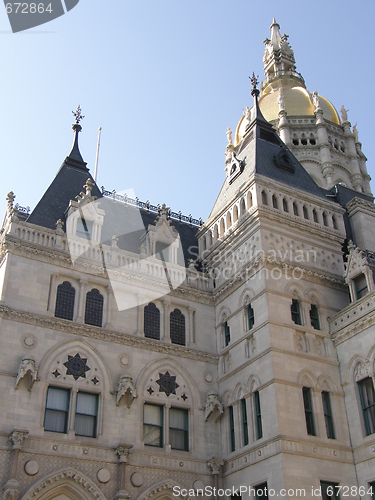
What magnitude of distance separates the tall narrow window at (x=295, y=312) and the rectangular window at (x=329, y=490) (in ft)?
22.8

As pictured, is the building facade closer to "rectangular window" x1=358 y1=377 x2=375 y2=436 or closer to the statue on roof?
"rectangular window" x1=358 y1=377 x2=375 y2=436

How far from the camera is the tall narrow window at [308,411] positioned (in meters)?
24.5

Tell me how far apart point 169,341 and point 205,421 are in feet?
12.9

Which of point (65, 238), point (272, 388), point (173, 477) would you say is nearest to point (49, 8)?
point (65, 238)

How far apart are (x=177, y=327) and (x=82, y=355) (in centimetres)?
530

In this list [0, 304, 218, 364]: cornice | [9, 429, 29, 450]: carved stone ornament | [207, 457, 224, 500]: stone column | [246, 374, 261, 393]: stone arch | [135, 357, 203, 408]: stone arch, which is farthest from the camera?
[135, 357, 203, 408]: stone arch

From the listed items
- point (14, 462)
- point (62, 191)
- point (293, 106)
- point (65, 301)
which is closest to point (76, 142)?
point (62, 191)

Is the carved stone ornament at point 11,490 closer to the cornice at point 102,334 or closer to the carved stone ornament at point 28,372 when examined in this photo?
the carved stone ornament at point 28,372

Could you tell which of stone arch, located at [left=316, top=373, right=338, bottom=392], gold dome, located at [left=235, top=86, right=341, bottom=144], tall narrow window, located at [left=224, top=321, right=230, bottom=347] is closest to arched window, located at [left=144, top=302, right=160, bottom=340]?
tall narrow window, located at [left=224, top=321, right=230, bottom=347]

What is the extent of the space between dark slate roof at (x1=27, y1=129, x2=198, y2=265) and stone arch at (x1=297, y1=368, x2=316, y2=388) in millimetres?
9756

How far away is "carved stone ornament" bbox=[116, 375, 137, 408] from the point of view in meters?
25.1

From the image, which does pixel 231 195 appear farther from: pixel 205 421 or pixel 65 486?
pixel 65 486

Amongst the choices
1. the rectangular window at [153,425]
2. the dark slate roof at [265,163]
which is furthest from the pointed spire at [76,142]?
the rectangular window at [153,425]

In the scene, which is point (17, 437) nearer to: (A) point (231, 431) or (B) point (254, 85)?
(A) point (231, 431)
